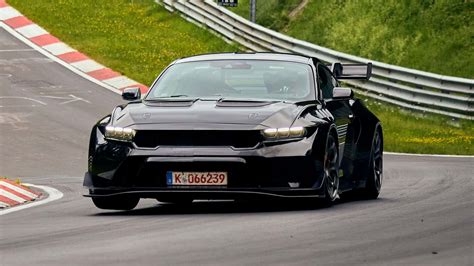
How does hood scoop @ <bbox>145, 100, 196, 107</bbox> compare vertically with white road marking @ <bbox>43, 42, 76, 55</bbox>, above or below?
above

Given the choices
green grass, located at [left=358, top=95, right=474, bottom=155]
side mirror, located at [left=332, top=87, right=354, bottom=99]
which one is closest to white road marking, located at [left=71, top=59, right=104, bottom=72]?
green grass, located at [left=358, top=95, right=474, bottom=155]

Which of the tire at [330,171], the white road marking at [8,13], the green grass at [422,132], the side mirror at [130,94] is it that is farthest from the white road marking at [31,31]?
the tire at [330,171]

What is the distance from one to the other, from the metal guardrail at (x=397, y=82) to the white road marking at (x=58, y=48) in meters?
3.96

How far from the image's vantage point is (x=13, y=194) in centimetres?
1429

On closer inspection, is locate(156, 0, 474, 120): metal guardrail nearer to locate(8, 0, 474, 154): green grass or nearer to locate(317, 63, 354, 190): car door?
locate(8, 0, 474, 154): green grass

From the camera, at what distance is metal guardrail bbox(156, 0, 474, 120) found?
2672 cm

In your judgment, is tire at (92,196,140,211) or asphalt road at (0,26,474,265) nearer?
asphalt road at (0,26,474,265)

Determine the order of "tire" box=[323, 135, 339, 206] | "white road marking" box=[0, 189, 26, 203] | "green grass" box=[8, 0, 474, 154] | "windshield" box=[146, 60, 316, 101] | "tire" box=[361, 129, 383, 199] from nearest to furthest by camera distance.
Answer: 1. "tire" box=[323, 135, 339, 206]
2. "windshield" box=[146, 60, 316, 101]
3. "white road marking" box=[0, 189, 26, 203]
4. "tire" box=[361, 129, 383, 199]
5. "green grass" box=[8, 0, 474, 154]

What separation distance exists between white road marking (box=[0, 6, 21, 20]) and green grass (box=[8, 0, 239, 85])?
20 cm

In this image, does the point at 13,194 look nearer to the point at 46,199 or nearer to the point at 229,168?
the point at 46,199

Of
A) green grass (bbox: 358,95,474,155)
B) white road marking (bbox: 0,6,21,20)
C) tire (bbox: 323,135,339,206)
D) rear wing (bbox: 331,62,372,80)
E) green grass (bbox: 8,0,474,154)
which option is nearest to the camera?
tire (bbox: 323,135,339,206)

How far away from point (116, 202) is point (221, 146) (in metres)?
1.27

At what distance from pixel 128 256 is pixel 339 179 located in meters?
4.49

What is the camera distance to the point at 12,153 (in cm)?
2150
